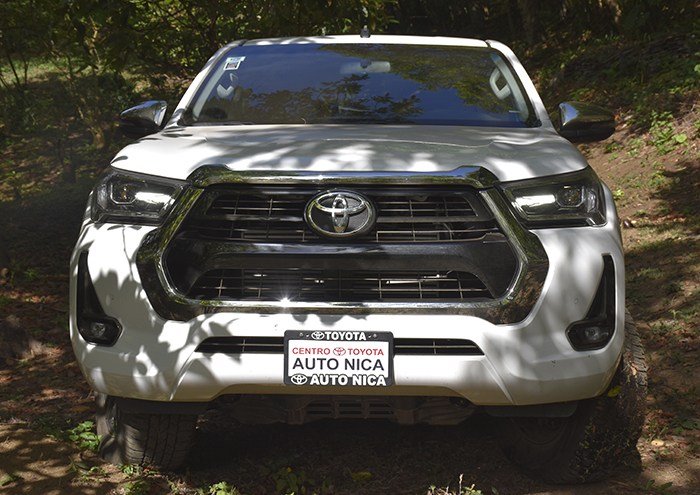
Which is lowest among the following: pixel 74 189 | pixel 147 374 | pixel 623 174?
pixel 74 189

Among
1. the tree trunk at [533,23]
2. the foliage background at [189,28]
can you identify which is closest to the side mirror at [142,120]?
the foliage background at [189,28]

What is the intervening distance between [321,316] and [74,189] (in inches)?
358

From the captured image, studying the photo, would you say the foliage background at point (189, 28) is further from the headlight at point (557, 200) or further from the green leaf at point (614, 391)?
the green leaf at point (614, 391)

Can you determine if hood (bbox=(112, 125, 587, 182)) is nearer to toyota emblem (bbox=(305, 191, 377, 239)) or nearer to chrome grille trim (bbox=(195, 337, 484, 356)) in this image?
toyota emblem (bbox=(305, 191, 377, 239))

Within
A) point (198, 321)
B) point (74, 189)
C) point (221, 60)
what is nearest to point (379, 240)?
point (198, 321)

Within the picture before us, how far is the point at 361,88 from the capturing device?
139 inches

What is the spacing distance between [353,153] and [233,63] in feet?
5.62

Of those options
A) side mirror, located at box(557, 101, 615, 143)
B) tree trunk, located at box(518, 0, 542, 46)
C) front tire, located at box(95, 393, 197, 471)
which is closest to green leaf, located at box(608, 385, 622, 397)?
side mirror, located at box(557, 101, 615, 143)

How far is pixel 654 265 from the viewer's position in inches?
220

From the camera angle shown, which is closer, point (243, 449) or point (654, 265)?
point (243, 449)

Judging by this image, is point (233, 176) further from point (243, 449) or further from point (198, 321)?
point (243, 449)

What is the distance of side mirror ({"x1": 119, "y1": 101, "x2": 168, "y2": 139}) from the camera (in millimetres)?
3389

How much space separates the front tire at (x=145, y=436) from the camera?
106 inches

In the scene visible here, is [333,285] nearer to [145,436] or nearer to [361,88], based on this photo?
[145,436]
